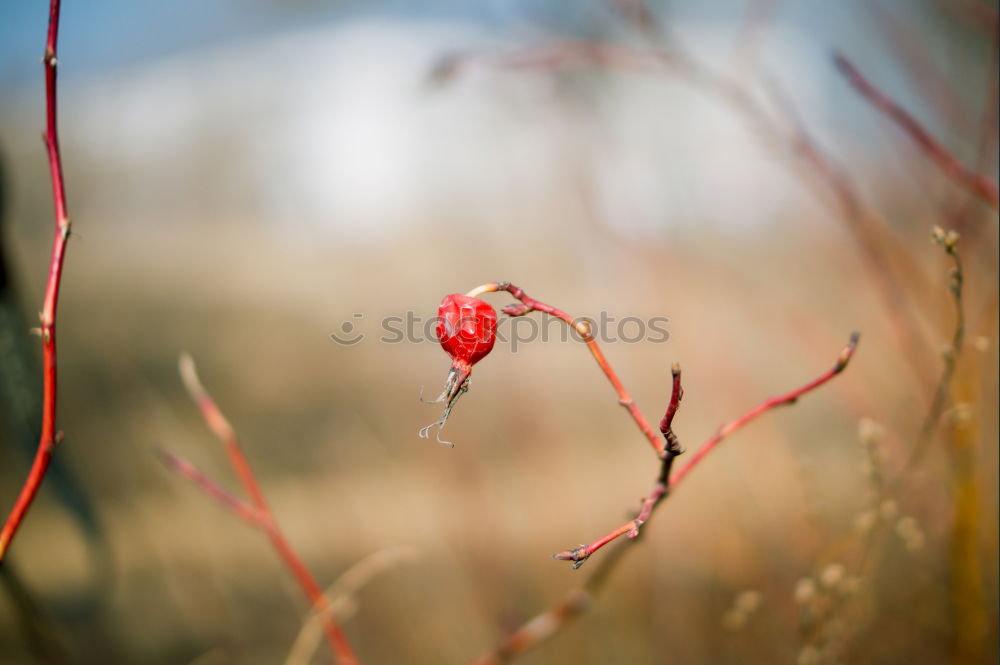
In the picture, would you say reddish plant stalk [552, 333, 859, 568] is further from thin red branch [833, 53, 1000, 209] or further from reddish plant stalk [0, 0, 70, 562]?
reddish plant stalk [0, 0, 70, 562]

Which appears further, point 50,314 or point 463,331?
point 463,331

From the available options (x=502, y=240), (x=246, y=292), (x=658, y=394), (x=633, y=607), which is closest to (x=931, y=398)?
(x=633, y=607)

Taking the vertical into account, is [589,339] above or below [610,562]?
above

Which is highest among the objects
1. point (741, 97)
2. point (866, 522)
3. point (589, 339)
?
point (741, 97)

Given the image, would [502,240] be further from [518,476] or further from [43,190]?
[43,190]

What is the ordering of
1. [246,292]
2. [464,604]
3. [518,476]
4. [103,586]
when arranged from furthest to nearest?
1. [246,292]
2. [518,476]
3. [103,586]
4. [464,604]

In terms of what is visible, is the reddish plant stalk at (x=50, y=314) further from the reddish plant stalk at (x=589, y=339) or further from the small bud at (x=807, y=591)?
the small bud at (x=807, y=591)

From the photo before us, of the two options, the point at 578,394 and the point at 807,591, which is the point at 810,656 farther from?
the point at 578,394

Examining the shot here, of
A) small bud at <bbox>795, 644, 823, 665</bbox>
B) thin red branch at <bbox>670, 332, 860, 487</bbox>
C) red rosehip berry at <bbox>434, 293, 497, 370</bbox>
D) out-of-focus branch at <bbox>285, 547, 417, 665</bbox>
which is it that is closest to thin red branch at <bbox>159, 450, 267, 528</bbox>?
out-of-focus branch at <bbox>285, 547, 417, 665</bbox>

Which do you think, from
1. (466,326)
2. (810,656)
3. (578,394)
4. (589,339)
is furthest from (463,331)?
(578,394)
